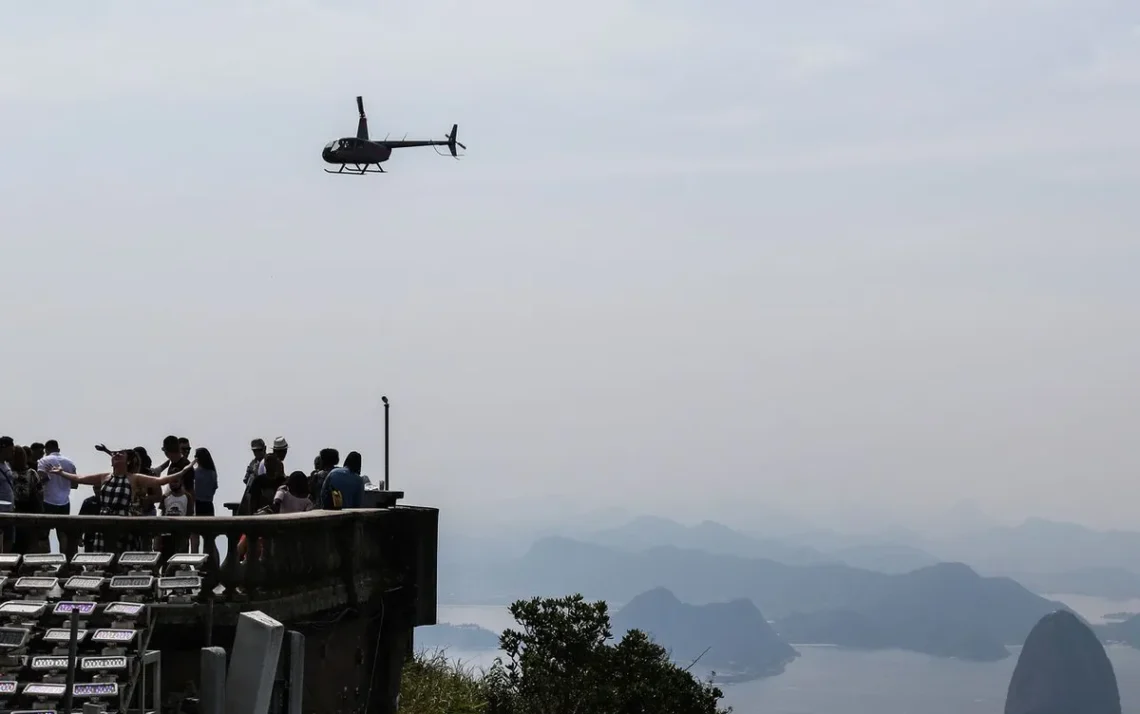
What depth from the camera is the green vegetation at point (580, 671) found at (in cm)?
3011

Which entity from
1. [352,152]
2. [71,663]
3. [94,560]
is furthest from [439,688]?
[352,152]

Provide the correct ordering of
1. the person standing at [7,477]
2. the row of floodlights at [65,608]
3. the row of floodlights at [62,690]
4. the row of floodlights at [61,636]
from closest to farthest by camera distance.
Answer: the row of floodlights at [62,690] < the row of floodlights at [61,636] < the row of floodlights at [65,608] < the person standing at [7,477]

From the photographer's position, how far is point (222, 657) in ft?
36.8

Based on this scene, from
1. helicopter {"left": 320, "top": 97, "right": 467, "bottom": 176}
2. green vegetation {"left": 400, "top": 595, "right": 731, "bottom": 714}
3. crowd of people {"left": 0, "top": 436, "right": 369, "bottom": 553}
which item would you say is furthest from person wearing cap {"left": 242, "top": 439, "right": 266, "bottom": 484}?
helicopter {"left": 320, "top": 97, "right": 467, "bottom": 176}

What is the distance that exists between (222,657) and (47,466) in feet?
20.2

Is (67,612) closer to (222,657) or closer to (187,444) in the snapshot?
(222,657)

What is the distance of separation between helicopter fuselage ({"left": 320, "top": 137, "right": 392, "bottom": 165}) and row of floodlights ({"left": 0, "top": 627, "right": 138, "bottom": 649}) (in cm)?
5380

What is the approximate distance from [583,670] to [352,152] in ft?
123

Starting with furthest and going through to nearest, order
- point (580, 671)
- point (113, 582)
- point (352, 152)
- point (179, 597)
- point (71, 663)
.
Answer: point (352, 152) < point (580, 671) < point (179, 597) < point (113, 582) < point (71, 663)

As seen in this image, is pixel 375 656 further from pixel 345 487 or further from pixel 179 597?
pixel 179 597

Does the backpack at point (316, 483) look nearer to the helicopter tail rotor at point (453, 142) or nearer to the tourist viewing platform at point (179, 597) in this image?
the tourist viewing platform at point (179, 597)

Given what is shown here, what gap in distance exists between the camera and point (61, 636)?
37.5 ft

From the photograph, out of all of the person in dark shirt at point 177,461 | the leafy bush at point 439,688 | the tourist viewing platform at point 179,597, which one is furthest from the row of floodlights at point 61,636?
the leafy bush at point 439,688

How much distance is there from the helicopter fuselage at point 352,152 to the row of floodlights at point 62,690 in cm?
5458
